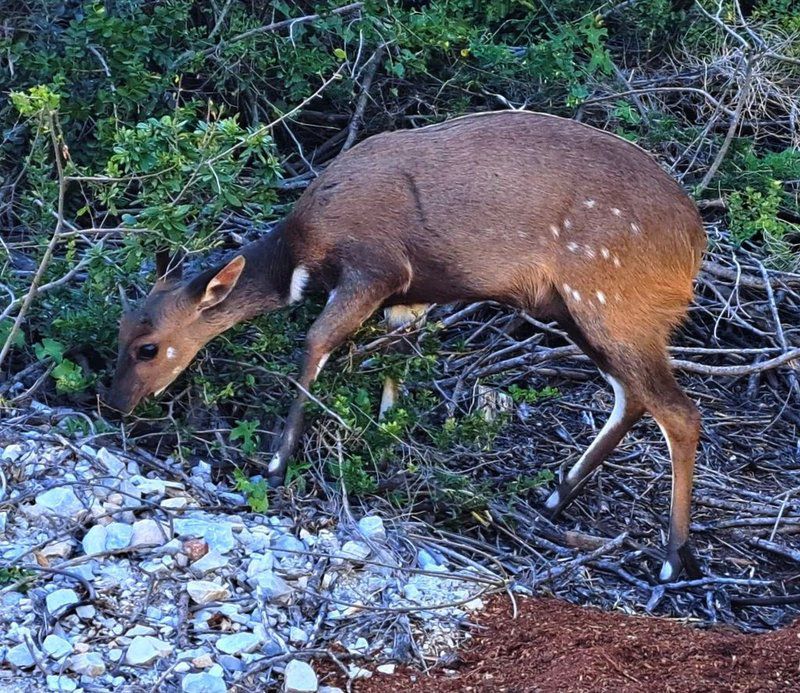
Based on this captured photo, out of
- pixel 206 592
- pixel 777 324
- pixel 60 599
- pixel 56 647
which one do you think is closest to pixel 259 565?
pixel 206 592

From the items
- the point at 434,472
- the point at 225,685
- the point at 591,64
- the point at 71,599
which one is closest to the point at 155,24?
the point at 591,64

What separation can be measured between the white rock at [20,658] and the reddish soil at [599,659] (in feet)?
3.75

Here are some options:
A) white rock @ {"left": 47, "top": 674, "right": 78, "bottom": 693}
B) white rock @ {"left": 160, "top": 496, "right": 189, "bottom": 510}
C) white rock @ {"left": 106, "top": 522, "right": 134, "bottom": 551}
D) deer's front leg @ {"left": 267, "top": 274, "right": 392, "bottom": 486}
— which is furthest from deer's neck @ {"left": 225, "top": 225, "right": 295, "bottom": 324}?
white rock @ {"left": 47, "top": 674, "right": 78, "bottom": 693}

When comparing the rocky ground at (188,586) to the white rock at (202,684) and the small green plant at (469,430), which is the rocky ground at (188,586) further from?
the small green plant at (469,430)

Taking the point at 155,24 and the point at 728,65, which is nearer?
the point at 155,24

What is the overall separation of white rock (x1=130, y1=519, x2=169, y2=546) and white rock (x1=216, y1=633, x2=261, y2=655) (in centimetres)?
63

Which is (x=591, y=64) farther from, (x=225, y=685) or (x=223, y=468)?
(x=225, y=685)

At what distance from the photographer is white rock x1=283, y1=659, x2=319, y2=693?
4375 millimetres

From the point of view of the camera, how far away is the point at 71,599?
4.65 meters

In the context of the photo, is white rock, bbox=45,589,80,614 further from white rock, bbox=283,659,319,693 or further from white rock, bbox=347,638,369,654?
white rock, bbox=347,638,369,654

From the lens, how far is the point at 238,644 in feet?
15.0

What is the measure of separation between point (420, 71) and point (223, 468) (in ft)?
9.44

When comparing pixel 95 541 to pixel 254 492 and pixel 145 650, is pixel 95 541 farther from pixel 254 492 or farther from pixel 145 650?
pixel 254 492

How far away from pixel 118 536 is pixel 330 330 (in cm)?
154
